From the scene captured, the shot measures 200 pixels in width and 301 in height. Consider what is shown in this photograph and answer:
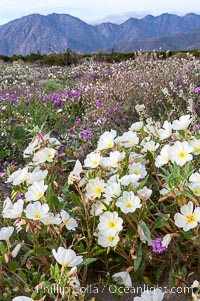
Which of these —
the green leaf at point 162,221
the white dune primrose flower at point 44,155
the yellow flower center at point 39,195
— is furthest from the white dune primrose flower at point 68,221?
the white dune primrose flower at point 44,155

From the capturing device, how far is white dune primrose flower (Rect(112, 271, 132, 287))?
83.5 inches

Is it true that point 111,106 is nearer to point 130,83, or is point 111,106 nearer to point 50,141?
point 130,83

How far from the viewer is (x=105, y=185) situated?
7.62 feet

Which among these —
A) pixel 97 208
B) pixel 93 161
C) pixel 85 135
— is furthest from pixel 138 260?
pixel 85 135

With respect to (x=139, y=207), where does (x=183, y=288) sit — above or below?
below

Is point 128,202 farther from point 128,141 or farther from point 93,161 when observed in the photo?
point 128,141

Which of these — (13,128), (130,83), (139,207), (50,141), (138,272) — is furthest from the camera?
(130,83)

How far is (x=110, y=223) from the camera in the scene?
7.11 feet

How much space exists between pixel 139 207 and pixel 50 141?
0.91 meters

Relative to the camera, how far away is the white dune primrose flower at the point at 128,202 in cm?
211

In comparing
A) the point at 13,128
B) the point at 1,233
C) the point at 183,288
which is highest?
the point at 1,233

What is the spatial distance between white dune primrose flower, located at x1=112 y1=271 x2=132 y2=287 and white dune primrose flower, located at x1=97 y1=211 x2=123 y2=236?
0.18 metres

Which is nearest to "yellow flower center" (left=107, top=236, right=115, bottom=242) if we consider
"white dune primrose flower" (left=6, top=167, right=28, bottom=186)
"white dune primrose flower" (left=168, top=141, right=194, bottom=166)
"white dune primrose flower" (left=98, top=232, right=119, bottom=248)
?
"white dune primrose flower" (left=98, top=232, right=119, bottom=248)

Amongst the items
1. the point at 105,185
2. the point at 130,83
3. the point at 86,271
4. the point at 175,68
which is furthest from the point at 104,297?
the point at 175,68
